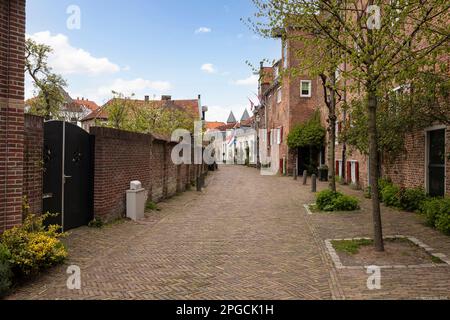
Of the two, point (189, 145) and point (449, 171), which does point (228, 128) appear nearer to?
point (189, 145)

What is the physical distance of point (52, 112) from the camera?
28.8 meters

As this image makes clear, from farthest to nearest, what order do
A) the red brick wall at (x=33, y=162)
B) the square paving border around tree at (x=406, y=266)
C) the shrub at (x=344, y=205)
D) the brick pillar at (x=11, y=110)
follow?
the shrub at (x=344, y=205), the red brick wall at (x=33, y=162), the square paving border around tree at (x=406, y=266), the brick pillar at (x=11, y=110)

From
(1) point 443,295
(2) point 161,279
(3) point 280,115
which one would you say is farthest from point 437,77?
(3) point 280,115

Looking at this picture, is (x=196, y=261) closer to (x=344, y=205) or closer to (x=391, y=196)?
(x=344, y=205)

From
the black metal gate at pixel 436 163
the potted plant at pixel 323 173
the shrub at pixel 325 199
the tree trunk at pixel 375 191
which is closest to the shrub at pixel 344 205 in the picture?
the shrub at pixel 325 199

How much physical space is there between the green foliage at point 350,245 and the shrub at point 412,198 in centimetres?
469

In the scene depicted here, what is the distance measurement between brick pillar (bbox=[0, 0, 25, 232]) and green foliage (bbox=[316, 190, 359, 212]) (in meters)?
9.50

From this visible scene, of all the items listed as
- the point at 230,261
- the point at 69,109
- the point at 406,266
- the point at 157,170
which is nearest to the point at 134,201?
the point at 157,170

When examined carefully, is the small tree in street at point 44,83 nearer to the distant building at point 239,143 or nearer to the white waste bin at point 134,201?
the white waste bin at point 134,201

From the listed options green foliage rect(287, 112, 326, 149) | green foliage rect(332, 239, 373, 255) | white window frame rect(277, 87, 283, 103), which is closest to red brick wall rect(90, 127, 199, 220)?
green foliage rect(332, 239, 373, 255)

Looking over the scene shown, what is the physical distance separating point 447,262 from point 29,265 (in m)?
6.58

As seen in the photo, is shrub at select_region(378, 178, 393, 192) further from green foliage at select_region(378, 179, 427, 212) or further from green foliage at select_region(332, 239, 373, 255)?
green foliage at select_region(332, 239, 373, 255)

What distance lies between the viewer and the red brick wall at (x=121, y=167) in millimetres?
9961

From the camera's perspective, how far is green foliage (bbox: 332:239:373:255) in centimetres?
760
